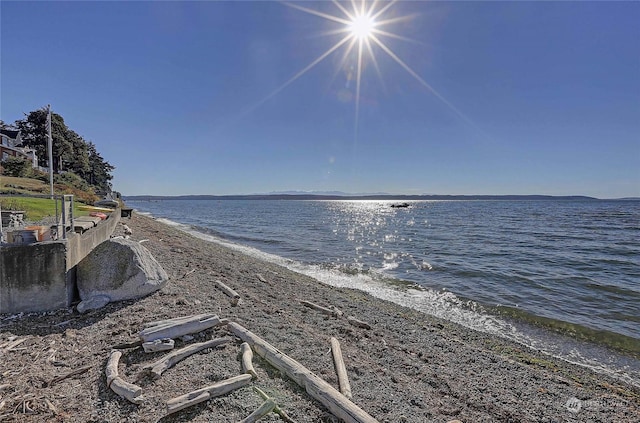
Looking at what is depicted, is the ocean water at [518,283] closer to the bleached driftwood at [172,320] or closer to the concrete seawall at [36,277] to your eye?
the bleached driftwood at [172,320]

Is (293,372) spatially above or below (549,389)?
above

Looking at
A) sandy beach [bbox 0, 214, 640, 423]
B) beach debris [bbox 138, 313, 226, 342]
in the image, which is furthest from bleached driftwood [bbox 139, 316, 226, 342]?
sandy beach [bbox 0, 214, 640, 423]

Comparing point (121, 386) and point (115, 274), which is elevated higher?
point (115, 274)

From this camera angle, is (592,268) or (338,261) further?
(338,261)

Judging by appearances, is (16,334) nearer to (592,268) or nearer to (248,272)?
(248,272)

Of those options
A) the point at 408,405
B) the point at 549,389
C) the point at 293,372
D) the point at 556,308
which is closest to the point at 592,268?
the point at 556,308

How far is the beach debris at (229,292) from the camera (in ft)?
24.5

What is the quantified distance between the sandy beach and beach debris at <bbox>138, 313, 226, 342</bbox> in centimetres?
15

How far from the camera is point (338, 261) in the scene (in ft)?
59.1

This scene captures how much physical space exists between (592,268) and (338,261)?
12.9 metres

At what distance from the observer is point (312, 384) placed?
420 cm

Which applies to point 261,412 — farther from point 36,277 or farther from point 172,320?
point 36,277

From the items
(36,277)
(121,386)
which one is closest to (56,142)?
(36,277)

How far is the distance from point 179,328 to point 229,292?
2839mm
